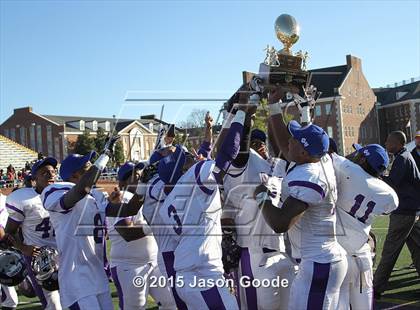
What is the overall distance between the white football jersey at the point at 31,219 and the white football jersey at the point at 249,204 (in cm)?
202

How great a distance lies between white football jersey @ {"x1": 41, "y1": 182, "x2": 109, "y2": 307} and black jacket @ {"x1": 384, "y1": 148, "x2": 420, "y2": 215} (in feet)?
14.1

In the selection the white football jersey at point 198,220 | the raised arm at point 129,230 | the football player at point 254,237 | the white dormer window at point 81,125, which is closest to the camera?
the white football jersey at point 198,220

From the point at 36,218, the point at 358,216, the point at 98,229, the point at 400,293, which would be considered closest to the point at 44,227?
the point at 36,218

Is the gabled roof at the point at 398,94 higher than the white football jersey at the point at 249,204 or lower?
higher

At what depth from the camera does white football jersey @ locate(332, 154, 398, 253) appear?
168 inches

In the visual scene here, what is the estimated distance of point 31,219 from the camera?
5523mm

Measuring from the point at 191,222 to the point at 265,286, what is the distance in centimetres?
96

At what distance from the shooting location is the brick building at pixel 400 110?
2576 inches

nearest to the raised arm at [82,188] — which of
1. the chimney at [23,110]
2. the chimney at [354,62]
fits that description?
the chimney at [354,62]

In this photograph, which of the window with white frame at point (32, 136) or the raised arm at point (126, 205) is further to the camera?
the window with white frame at point (32, 136)

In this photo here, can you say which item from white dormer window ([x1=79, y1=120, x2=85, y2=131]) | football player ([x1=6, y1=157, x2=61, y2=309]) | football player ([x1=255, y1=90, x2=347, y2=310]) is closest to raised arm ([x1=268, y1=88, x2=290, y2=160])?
Result: football player ([x1=255, y1=90, x2=347, y2=310])

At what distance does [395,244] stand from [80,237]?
4.38 metres

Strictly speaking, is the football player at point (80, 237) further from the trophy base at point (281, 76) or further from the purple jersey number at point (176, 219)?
the trophy base at point (281, 76)

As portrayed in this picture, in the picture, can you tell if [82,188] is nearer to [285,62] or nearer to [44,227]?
[44,227]
